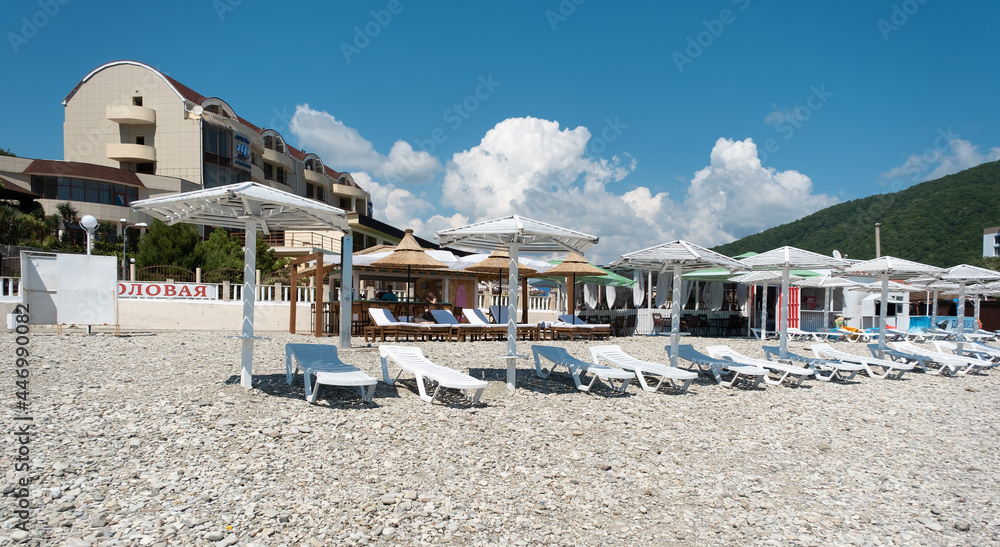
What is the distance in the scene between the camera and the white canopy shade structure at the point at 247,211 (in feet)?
21.0

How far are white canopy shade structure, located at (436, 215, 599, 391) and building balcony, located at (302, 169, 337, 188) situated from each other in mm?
39834

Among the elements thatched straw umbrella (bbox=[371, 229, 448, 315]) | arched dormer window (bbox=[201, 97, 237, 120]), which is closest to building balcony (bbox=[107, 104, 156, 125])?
arched dormer window (bbox=[201, 97, 237, 120])

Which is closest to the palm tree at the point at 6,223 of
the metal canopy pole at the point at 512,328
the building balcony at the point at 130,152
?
the building balcony at the point at 130,152

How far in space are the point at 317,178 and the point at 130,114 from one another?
14.3 meters

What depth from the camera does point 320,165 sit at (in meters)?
47.9

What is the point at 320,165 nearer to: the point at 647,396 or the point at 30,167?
the point at 30,167

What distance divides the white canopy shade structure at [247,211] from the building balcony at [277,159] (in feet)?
116

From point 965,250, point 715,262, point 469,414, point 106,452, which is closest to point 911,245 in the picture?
point 965,250

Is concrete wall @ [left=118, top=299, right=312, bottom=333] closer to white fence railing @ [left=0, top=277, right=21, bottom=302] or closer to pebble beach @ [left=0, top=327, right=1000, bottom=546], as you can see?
white fence railing @ [left=0, top=277, right=21, bottom=302]

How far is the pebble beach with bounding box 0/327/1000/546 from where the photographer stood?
3.72 metres

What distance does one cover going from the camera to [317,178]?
152 feet

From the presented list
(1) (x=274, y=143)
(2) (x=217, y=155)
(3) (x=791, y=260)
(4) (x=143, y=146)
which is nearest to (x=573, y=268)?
(3) (x=791, y=260)

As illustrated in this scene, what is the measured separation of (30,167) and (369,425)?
34.8m

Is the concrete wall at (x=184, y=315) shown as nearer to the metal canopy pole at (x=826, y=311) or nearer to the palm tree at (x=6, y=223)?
the palm tree at (x=6, y=223)
